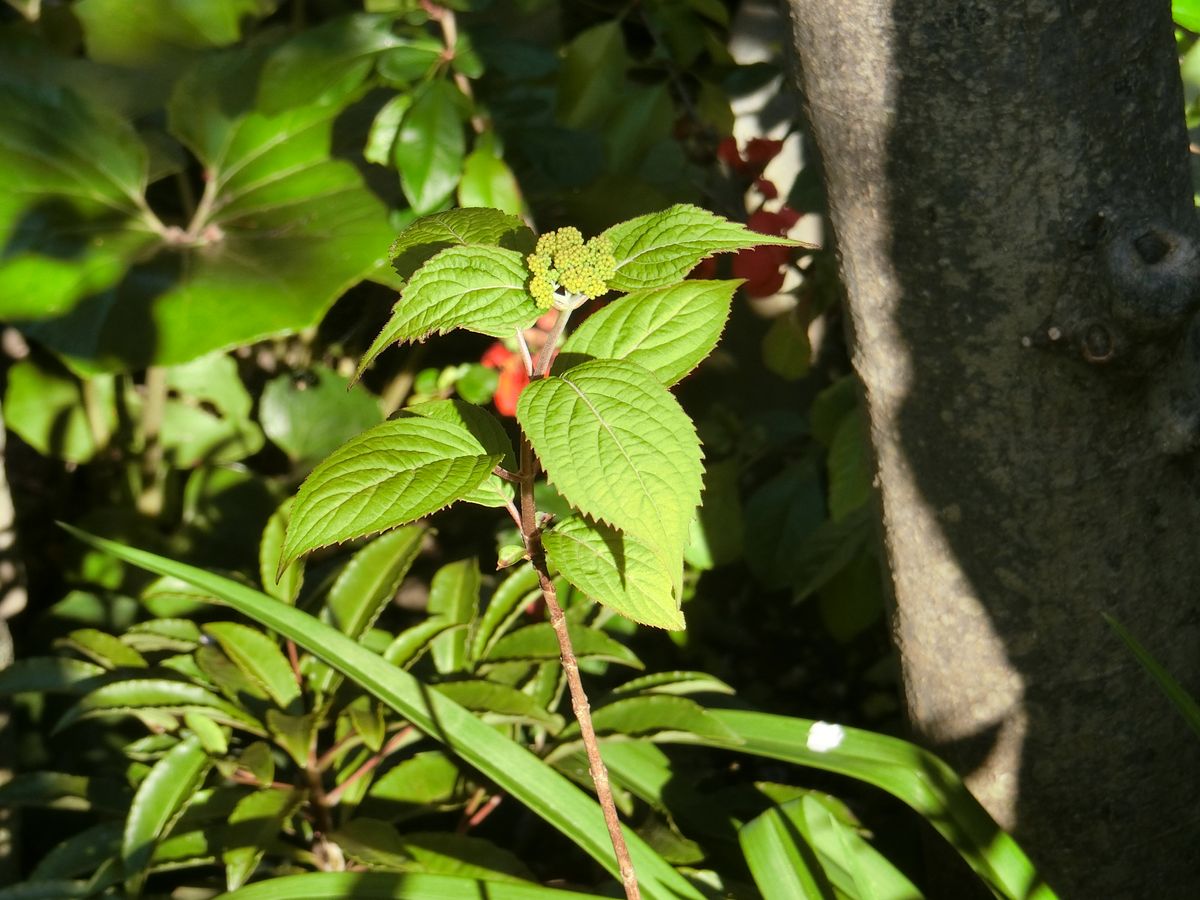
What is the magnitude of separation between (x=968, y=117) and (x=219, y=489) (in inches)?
55.6

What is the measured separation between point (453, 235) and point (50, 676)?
0.87 metres

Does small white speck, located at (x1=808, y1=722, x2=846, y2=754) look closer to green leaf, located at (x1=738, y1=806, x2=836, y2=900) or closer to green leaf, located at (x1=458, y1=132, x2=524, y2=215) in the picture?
green leaf, located at (x1=738, y1=806, x2=836, y2=900)

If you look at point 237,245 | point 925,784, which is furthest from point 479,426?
point 237,245

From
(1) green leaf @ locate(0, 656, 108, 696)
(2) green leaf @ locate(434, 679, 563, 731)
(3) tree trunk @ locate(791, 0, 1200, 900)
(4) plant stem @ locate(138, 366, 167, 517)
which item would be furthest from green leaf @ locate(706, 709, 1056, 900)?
(4) plant stem @ locate(138, 366, 167, 517)

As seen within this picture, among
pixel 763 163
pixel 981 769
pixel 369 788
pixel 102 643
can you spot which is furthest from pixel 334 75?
pixel 981 769

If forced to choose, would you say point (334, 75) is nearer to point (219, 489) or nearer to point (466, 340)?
point (219, 489)

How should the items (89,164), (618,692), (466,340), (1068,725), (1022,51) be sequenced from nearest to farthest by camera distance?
(1022,51) < (1068,725) < (618,692) < (89,164) < (466,340)

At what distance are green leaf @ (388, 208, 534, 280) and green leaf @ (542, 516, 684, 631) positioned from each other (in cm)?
18

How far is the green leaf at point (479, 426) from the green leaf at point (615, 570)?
0.05m

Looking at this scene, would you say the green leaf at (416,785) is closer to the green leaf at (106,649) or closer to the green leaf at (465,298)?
the green leaf at (106,649)

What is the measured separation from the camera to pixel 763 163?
171 cm

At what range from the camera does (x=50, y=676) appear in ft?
4.49

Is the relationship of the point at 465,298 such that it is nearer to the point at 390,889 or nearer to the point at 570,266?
the point at 570,266

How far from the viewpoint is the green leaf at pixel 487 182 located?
62.4 inches
